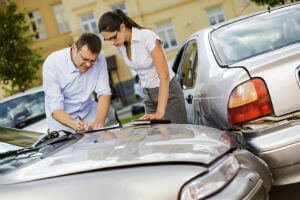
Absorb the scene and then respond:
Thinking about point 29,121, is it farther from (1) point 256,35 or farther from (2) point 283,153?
(2) point 283,153

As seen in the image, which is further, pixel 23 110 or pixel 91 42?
pixel 23 110

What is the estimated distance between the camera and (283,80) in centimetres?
326

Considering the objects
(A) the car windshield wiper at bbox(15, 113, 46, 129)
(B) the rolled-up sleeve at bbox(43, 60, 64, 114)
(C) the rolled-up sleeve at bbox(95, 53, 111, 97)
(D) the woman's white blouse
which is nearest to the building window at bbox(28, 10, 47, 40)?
(A) the car windshield wiper at bbox(15, 113, 46, 129)

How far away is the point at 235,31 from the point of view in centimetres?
418

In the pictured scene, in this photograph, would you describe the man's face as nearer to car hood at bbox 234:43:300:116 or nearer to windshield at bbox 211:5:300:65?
windshield at bbox 211:5:300:65

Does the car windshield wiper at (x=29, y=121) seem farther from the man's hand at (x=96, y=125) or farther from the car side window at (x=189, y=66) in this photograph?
the man's hand at (x=96, y=125)

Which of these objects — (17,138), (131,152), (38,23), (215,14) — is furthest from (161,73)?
(38,23)

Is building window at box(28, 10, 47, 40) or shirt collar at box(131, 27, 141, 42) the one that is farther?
building window at box(28, 10, 47, 40)

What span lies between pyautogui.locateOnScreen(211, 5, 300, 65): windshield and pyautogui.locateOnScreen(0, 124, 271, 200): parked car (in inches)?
48.2

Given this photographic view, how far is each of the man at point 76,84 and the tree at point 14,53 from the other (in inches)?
495

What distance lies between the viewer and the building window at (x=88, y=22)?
29.0 metres

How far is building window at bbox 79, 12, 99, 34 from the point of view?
29.0 meters

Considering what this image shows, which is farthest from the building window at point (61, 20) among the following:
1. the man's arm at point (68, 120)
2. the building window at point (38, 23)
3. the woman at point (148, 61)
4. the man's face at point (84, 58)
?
the man's arm at point (68, 120)

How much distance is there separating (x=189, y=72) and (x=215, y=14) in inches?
912
